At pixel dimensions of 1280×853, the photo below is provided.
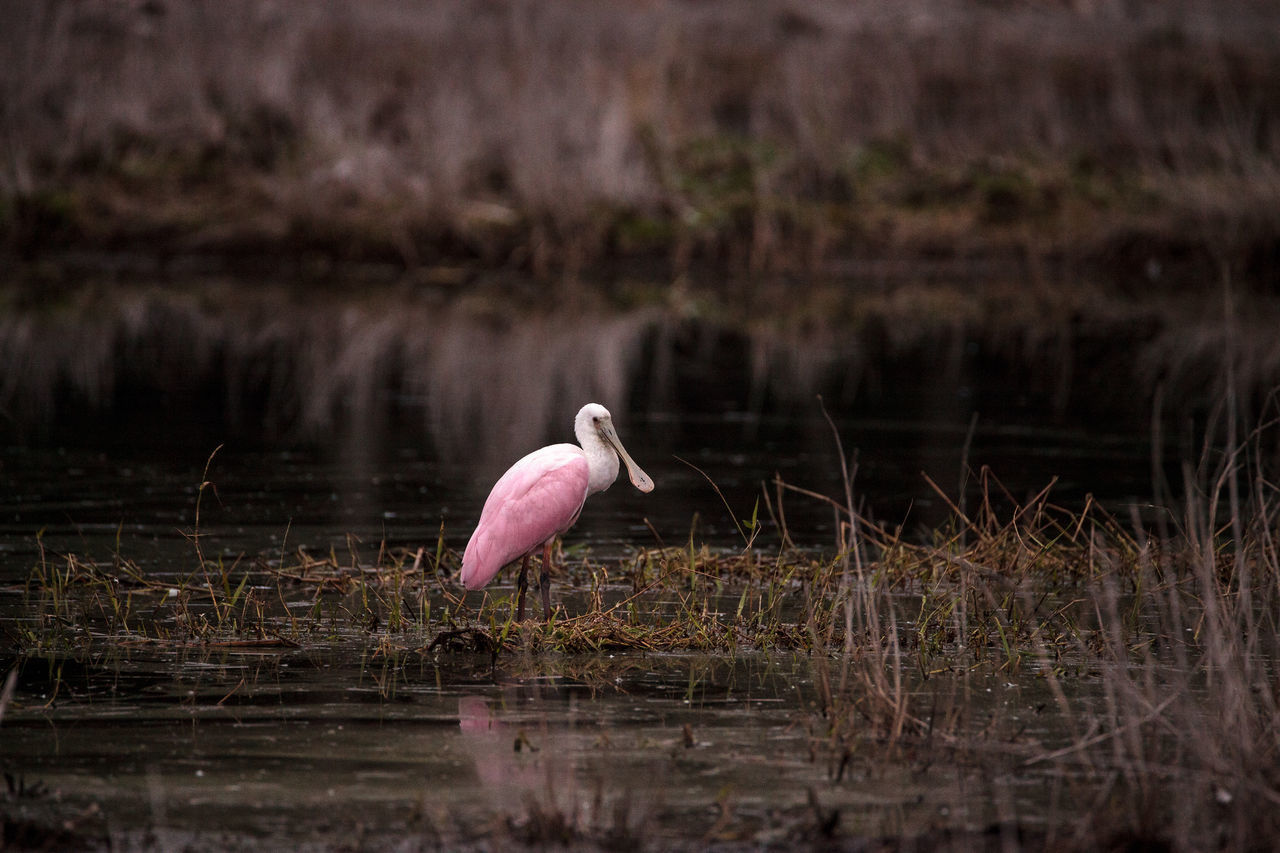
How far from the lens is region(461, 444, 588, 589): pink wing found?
8023 millimetres

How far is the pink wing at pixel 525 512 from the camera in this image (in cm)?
802

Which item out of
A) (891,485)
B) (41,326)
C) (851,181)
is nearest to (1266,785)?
(891,485)

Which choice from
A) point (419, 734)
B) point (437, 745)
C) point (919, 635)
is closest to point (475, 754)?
point (437, 745)

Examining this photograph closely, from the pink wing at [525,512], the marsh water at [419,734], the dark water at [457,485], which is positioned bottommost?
the dark water at [457,485]

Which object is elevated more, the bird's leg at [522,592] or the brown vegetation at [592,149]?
the brown vegetation at [592,149]

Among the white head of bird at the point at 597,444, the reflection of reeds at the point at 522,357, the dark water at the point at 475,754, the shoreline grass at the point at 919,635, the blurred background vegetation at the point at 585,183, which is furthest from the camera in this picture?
the blurred background vegetation at the point at 585,183

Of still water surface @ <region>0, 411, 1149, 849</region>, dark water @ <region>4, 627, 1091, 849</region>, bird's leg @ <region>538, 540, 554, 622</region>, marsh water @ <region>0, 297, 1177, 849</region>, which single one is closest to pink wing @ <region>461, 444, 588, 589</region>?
bird's leg @ <region>538, 540, 554, 622</region>

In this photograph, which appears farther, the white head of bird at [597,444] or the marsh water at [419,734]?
the white head of bird at [597,444]

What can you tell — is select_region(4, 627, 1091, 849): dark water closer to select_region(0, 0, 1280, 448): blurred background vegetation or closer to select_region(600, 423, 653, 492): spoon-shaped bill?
select_region(600, 423, 653, 492): spoon-shaped bill

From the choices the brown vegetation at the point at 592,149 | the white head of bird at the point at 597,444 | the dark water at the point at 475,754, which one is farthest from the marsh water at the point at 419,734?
the brown vegetation at the point at 592,149

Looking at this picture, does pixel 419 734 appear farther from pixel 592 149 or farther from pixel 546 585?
pixel 592 149

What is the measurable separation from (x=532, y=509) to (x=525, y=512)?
1.3 inches

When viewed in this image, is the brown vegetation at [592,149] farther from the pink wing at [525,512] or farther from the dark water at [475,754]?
the dark water at [475,754]

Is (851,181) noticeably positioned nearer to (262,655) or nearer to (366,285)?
(366,285)
